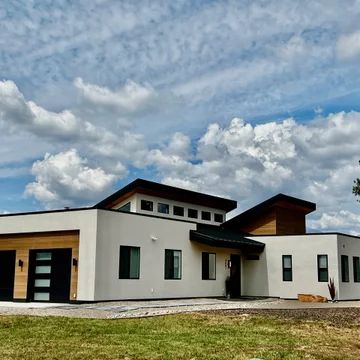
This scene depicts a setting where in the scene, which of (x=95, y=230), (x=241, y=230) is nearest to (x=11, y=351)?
(x=95, y=230)

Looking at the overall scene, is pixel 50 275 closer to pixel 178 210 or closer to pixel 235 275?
pixel 178 210

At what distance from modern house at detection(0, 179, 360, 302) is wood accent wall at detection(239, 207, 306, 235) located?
0.19 feet

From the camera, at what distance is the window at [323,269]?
27.0 meters

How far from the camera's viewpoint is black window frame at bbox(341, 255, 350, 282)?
27.4 m

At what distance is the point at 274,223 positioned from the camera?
30.5 m

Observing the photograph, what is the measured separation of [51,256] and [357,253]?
53.2 ft

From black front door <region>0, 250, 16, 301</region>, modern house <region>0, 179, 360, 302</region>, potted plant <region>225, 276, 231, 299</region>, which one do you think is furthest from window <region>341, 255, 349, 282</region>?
black front door <region>0, 250, 16, 301</region>

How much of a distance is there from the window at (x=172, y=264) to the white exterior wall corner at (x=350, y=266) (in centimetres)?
806

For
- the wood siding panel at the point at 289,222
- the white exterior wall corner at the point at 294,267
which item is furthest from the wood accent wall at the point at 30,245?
the wood siding panel at the point at 289,222

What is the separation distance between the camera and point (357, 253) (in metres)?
29.2

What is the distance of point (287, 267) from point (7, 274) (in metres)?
13.6

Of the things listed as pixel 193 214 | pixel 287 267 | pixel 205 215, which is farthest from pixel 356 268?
pixel 193 214

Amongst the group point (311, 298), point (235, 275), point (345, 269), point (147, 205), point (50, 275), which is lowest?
point (311, 298)

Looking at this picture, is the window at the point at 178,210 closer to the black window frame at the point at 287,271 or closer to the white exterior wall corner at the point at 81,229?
the black window frame at the point at 287,271
